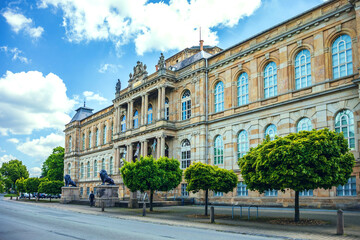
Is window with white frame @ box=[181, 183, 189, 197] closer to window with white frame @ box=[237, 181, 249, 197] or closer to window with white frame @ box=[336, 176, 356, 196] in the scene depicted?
window with white frame @ box=[237, 181, 249, 197]

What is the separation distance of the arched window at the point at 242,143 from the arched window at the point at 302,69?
7210 mm

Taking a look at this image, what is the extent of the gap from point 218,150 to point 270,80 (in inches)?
370

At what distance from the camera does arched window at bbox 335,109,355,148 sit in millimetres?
25114

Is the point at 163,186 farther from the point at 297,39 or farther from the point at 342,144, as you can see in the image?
the point at 297,39

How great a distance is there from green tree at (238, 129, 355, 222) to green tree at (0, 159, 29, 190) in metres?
117

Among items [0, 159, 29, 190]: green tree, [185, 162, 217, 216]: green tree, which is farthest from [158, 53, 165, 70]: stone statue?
[0, 159, 29, 190]: green tree

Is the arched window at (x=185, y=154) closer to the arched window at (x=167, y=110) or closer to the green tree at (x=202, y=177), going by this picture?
the arched window at (x=167, y=110)

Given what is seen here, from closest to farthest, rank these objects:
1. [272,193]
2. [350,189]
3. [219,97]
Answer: [350,189], [272,193], [219,97]

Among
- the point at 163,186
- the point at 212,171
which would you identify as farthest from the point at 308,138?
the point at 163,186

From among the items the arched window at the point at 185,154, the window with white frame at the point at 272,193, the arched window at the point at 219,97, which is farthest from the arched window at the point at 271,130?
the arched window at the point at 185,154

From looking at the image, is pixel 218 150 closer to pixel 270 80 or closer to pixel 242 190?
pixel 242 190

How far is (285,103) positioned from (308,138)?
13.0 metres

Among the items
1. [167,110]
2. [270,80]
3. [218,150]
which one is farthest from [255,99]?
[167,110]

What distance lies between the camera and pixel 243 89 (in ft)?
117
